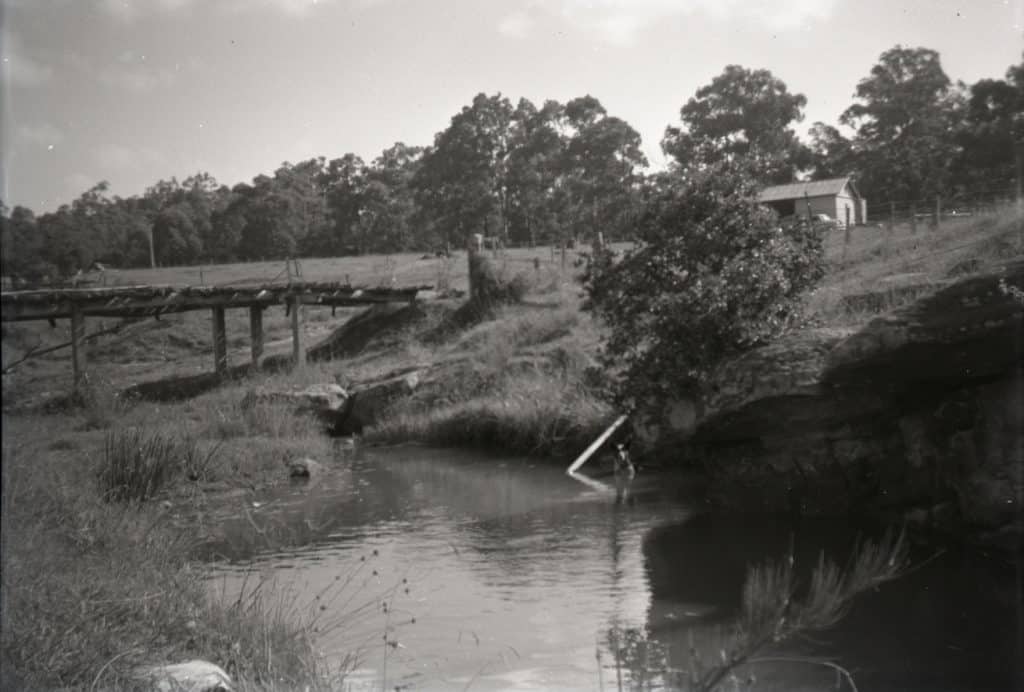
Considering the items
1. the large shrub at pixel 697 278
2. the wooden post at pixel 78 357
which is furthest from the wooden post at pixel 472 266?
the large shrub at pixel 697 278

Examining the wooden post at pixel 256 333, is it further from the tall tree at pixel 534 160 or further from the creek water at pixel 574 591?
the creek water at pixel 574 591

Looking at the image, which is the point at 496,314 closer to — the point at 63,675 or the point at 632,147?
the point at 632,147

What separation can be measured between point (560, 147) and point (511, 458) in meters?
9.96

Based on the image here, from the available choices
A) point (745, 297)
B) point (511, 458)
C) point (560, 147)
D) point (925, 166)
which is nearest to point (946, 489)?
point (745, 297)

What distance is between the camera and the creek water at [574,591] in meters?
8.02

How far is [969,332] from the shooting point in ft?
32.0

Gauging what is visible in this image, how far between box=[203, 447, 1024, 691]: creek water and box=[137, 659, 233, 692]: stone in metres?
0.82

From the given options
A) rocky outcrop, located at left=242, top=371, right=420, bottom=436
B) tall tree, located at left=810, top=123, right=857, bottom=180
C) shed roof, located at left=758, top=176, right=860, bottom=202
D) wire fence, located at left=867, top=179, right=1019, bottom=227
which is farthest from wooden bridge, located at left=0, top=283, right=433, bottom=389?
tall tree, located at left=810, top=123, right=857, bottom=180

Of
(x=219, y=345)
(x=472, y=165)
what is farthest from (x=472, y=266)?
(x=472, y=165)

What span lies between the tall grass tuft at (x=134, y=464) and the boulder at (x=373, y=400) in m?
11.5

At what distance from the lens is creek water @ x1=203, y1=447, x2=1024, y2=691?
316 inches

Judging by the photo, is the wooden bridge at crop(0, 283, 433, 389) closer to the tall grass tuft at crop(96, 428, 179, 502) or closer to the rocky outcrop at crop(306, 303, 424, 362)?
the rocky outcrop at crop(306, 303, 424, 362)

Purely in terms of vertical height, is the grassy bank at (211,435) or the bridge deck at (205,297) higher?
the bridge deck at (205,297)

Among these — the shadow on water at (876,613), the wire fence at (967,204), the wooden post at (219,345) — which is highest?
the wire fence at (967,204)
